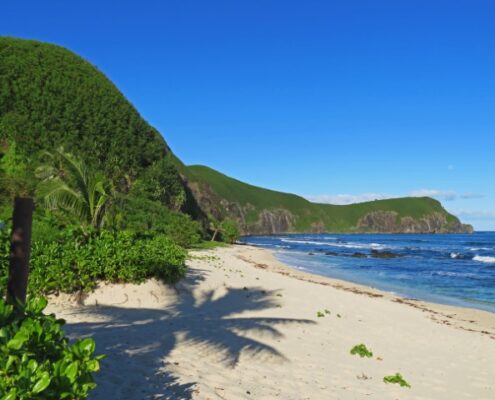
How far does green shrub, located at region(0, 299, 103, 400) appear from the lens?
109 inches

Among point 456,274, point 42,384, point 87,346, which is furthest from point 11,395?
point 456,274

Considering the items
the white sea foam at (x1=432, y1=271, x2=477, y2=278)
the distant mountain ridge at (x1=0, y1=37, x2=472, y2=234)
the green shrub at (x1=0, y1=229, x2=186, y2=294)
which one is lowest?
the white sea foam at (x1=432, y1=271, x2=477, y2=278)

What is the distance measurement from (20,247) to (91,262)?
354 inches

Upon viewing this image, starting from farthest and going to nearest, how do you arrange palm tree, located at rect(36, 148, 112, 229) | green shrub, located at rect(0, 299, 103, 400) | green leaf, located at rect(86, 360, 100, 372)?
1. palm tree, located at rect(36, 148, 112, 229)
2. green leaf, located at rect(86, 360, 100, 372)
3. green shrub, located at rect(0, 299, 103, 400)

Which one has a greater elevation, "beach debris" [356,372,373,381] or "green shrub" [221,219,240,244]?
"green shrub" [221,219,240,244]

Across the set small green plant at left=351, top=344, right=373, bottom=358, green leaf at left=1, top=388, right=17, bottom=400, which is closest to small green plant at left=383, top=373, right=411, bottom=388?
small green plant at left=351, top=344, right=373, bottom=358

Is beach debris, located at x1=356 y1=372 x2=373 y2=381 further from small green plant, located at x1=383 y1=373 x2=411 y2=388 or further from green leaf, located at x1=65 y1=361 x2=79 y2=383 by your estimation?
green leaf, located at x1=65 y1=361 x2=79 y2=383

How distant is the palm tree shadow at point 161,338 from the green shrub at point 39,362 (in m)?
2.35

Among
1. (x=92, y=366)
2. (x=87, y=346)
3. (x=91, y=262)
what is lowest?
(x=91, y=262)

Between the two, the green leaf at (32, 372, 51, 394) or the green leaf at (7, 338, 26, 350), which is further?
the green leaf at (7, 338, 26, 350)

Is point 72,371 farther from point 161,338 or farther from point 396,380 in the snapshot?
point 396,380

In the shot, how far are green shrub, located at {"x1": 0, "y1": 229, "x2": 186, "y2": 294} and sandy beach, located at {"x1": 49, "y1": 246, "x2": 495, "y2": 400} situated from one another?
384 millimetres

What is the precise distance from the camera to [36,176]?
126ft

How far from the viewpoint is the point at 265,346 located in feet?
29.4
